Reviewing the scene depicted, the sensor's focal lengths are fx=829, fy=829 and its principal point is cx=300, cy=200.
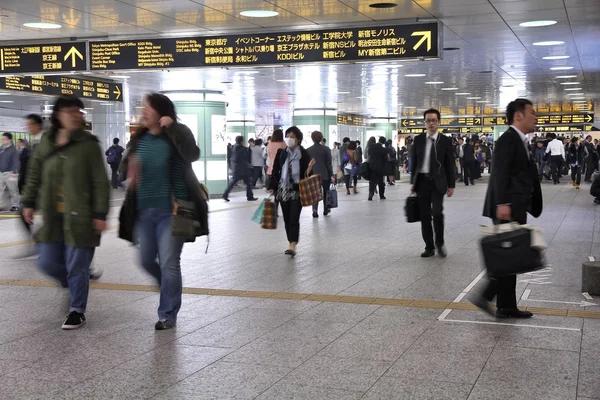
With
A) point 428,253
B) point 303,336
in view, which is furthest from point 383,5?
point 303,336

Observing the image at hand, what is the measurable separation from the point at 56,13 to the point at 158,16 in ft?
4.62

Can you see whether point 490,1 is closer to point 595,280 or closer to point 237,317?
point 595,280

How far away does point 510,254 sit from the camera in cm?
591

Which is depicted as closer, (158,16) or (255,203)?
(158,16)

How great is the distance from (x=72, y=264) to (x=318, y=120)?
2902 cm

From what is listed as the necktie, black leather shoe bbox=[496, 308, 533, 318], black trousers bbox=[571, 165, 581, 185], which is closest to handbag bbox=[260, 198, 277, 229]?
the necktie

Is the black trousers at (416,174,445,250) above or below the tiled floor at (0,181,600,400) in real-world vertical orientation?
above

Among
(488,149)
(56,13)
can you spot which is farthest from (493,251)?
(488,149)

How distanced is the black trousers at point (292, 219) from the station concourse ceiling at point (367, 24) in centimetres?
264

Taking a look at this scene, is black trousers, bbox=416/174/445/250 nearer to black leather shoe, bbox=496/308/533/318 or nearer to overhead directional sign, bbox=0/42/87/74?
black leather shoe, bbox=496/308/533/318

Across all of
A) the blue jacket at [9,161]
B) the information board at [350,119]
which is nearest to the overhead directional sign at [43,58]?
the blue jacket at [9,161]

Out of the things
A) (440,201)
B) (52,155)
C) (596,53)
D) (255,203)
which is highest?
(596,53)

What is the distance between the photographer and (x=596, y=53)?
16734mm

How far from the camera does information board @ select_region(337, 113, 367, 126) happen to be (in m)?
40.3
